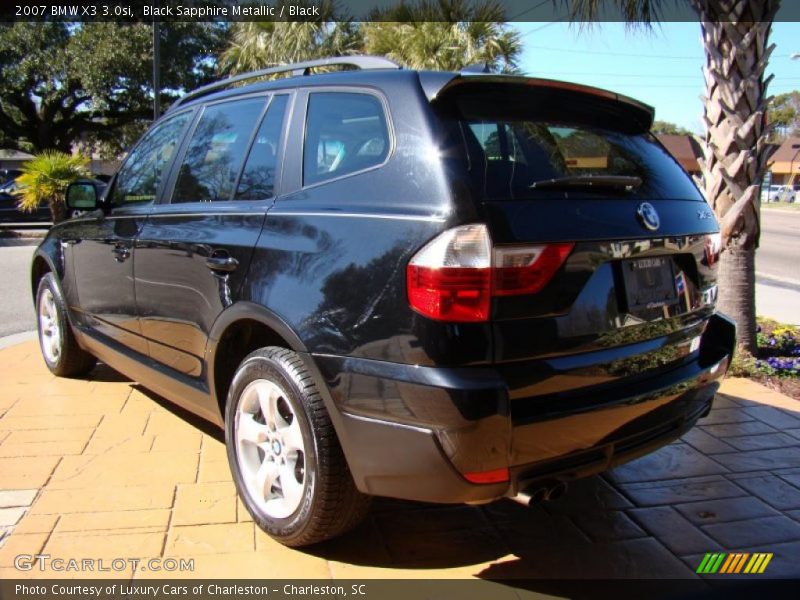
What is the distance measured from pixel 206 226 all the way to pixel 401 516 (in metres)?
1.62

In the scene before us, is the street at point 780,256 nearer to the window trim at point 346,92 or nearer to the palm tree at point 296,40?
the palm tree at point 296,40

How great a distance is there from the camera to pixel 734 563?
2812 millimetres

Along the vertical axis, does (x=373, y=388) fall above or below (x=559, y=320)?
below

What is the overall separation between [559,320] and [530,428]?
0.37 m

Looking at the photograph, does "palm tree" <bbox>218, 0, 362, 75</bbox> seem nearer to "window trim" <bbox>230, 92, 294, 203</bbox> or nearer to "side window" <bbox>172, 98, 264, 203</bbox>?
"side window" <bbox>172, 98, 264, 203</bbox>

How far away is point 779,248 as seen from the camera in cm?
1673

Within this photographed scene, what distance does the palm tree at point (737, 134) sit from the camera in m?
5.54

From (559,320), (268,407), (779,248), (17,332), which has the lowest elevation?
(779,248)

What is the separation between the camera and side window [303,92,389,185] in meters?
2.65

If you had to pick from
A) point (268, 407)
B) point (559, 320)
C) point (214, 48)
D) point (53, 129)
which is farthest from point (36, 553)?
point (53, 129)

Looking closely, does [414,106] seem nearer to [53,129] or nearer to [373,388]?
[373,388]

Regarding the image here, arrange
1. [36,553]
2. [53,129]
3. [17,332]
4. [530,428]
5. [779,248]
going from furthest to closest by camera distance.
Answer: [53,129], [779,248], [17,332], [36,553], [530,428]

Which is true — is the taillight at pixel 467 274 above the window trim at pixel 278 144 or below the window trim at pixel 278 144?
below

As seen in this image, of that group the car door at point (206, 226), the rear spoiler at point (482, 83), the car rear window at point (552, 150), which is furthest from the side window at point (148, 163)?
the car rear window at point (552, 150)
